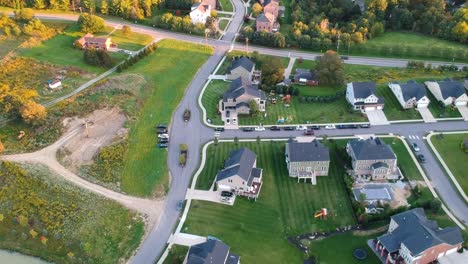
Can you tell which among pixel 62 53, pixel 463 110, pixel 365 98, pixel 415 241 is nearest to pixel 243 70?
pixel 365 98

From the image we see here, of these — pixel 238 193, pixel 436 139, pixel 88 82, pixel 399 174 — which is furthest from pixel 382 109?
pixel 88 82

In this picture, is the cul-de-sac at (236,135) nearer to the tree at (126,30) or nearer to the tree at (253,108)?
the tree at (253,108)

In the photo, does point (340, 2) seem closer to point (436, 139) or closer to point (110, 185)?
point (436, 139)

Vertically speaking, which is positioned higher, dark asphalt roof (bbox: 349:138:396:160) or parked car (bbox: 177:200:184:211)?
dark asphalt roof (bbox: 349:138:396:160)

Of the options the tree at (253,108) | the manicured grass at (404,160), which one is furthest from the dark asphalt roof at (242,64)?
the manicured grass at (404,160)

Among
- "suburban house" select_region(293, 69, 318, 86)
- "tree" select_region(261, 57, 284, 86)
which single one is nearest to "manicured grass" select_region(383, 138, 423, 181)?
"suburban house" select_region(293, 69, 318, 86)

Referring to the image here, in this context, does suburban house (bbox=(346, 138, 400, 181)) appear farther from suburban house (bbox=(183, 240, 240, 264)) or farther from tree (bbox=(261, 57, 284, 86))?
tree (bbox=(261, 57, 284, 86))
